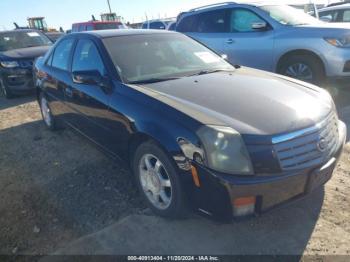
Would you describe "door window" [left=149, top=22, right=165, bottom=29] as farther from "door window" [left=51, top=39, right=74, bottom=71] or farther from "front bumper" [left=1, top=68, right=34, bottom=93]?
"door window" [left=51, top=39, right=74, bottom=71]

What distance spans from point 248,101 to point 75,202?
6.26 feet

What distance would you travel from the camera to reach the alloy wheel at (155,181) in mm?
2705

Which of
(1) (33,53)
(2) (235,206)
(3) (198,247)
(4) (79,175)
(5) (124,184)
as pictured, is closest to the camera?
(2) (235,206)

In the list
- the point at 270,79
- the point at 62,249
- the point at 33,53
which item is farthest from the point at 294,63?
the point at 33,53

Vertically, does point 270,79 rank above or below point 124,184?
above

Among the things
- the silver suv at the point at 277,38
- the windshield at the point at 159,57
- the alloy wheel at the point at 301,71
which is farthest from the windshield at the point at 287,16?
the windshield at the point at 159,57

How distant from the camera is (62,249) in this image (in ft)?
8.52

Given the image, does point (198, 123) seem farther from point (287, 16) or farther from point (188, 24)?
point (188, 24)

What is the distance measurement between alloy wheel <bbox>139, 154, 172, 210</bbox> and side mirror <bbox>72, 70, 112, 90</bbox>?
867 mm

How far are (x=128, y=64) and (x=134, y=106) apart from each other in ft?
2.24

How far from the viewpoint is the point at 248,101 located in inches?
108

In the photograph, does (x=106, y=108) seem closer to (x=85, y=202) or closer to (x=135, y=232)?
(x=85, y=202)

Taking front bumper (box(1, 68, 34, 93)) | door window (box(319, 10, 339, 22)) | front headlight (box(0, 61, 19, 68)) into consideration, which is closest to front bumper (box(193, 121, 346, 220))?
front bumper (box(1, 68, 34, 93))

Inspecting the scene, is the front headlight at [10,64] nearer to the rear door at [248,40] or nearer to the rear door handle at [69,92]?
the rear door handle at [69,92]
